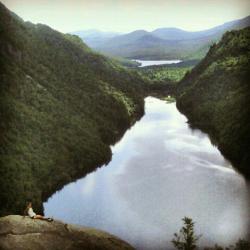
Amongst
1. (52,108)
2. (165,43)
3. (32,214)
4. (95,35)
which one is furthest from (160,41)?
(32,214)

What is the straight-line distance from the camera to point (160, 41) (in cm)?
2375

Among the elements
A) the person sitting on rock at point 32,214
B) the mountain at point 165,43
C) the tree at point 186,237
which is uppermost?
the mountain at point 165,43

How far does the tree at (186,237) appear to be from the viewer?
18.5 meters

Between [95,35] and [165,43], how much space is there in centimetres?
349

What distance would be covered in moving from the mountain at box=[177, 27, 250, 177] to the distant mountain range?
34.0 inches

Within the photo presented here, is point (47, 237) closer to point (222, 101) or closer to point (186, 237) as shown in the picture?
point (186, 237)

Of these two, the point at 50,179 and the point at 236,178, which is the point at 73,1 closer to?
the point at 50,179

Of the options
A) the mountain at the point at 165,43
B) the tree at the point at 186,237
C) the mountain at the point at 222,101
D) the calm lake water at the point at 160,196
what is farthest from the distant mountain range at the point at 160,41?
the tree at the point at 186,237

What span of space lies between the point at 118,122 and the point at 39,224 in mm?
11409

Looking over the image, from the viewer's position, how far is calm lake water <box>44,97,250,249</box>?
19234 millimetres

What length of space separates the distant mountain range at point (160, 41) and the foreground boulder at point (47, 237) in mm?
9276

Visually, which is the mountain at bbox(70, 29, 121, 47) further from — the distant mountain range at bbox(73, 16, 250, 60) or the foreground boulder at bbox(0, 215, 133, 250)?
the foreground boulder at bbox(0, 215, 133, 250)

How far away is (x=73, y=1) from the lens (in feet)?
70.0

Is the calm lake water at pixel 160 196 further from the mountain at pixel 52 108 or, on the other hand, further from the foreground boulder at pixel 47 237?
the mountain at pixel 52 108
